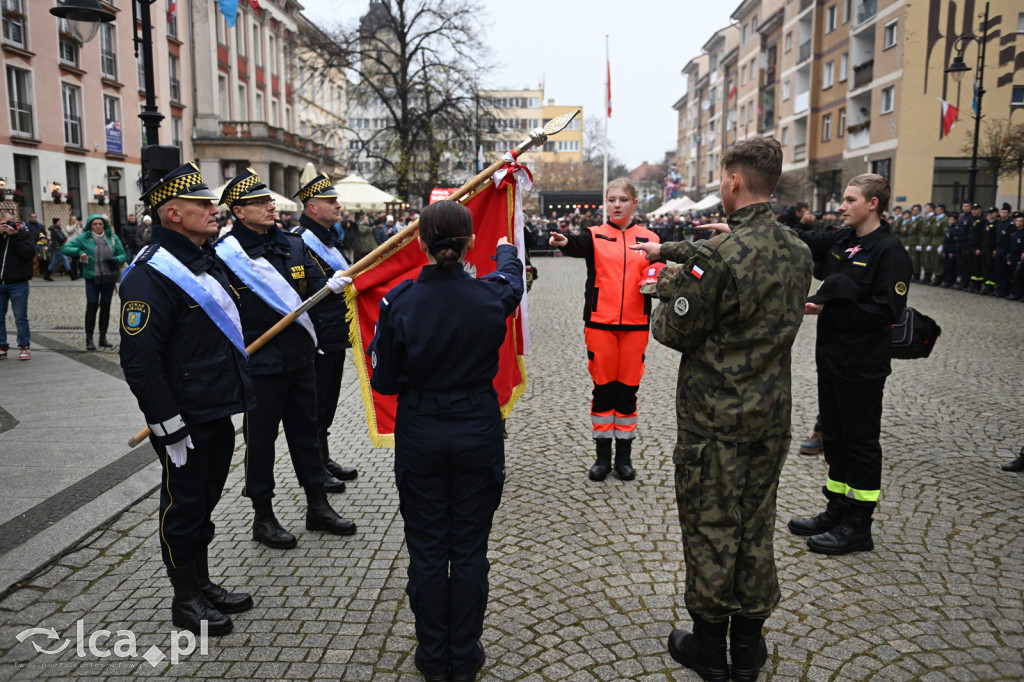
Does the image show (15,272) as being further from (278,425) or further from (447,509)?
(447,509)

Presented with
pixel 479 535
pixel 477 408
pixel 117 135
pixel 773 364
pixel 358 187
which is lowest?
pixel 479 535

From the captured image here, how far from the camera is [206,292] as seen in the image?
3646 millimetres

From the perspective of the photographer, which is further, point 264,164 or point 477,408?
point 264,164

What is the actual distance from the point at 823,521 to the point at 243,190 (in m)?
4.12

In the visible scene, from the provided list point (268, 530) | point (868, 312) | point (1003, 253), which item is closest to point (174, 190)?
point (268, 530)

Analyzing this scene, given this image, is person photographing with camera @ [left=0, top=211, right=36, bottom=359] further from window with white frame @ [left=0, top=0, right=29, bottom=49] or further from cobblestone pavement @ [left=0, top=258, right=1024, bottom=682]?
window with white frame @ [left=0, top=0, right=29, bottom=49]

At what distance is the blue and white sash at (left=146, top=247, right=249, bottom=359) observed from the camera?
355cm

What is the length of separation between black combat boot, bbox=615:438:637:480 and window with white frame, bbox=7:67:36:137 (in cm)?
2645

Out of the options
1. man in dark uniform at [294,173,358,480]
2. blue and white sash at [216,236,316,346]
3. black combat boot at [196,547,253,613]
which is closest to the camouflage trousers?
black combat boot at [196,547,253,613]

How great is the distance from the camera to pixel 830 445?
15.4 feet

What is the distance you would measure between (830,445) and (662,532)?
1.19 m

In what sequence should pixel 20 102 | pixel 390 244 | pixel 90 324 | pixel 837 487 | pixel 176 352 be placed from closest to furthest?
pixel 176 352, pixel 390 244, pixel 837 487, pixel 90 324, pixel 20 102

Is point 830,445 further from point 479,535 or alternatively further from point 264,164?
point 264,164

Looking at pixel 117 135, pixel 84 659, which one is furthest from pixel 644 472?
pixel 117 135
